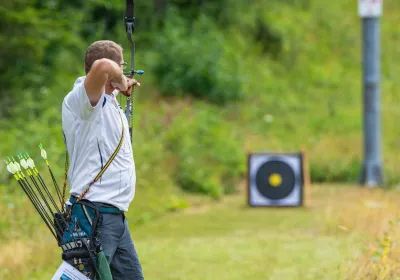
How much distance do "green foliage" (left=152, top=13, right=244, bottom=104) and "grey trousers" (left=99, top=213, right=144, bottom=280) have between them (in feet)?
46.3

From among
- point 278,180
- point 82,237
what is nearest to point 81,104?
point 82,237

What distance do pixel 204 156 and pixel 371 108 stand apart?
9.89 feet

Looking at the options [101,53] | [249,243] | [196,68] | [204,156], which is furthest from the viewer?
[196,68]

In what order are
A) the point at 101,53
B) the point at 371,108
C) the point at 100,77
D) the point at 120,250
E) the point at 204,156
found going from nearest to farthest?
1. the point at 100,77
2. the point at 101,53
3. the point at 120,250
4. the point at 204,156
5. the point at 371,108

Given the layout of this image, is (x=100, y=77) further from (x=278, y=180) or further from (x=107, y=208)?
(x=278, y=180)

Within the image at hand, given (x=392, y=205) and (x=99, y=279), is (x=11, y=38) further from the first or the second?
(x=99, y=279)

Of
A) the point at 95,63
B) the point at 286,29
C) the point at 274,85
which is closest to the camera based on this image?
the point at 95,63

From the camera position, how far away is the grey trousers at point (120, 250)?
4820mm

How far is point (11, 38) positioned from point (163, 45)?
21.2 feet

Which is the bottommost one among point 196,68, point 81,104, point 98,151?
point 98,151

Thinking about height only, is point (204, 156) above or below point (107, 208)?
above

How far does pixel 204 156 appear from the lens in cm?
1497

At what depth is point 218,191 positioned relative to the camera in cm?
1418

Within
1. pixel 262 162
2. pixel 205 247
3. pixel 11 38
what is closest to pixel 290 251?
pixel 205 247
